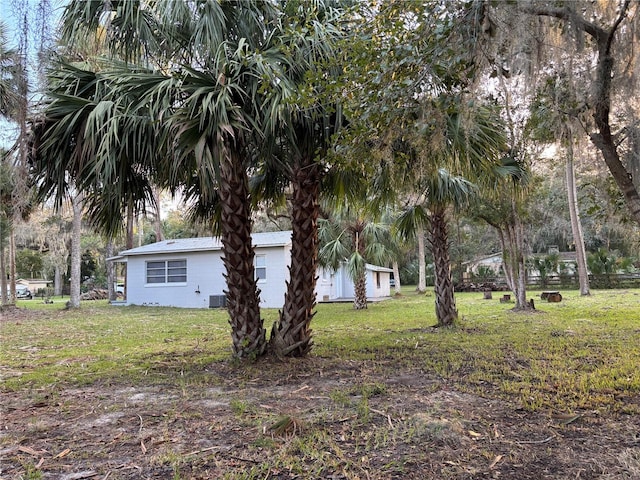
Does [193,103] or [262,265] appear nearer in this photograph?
[193,103]

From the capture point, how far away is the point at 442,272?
392 inches

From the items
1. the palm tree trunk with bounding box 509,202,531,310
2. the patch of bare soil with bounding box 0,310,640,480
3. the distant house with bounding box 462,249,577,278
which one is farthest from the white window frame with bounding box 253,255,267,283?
the distant house with bounding box 462,249,577,278

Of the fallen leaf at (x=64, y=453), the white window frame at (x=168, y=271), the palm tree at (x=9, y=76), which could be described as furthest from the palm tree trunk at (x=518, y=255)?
the white window frame at (x=168, y=271)

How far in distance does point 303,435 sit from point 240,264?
292 cm

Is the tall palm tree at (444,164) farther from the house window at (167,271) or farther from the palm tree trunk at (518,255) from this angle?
the house window at (167,271)

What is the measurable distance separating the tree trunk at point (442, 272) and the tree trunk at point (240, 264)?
16.9 feet

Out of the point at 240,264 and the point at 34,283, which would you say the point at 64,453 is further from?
the point at 34,283

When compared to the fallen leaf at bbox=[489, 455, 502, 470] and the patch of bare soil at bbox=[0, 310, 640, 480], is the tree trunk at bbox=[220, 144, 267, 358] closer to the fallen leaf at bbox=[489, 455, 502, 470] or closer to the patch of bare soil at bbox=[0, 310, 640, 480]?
the patch of bare soil at bbox=[0, 310, 640, 480]

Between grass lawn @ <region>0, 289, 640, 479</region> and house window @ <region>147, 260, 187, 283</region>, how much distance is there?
427 inches

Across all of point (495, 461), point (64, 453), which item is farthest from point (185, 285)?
point (495, 461)

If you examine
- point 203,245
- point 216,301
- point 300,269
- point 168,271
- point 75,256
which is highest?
point 203,245

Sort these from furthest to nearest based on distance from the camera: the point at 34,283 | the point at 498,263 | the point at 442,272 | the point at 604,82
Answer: the point at 34,283 < the point at 498,263 < the point at 442,272 < the point at 604,82

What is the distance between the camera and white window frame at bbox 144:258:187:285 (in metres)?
18.9

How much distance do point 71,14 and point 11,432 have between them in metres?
4.32
